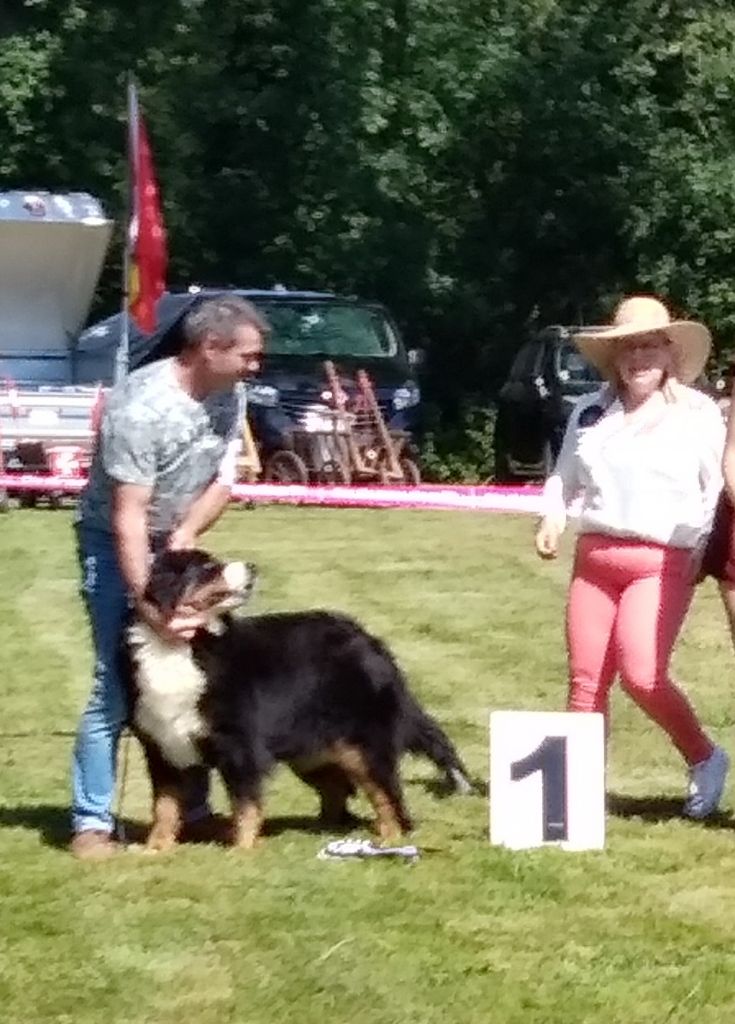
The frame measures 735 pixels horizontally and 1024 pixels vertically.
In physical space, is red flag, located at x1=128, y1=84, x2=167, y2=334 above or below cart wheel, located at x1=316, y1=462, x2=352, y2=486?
above

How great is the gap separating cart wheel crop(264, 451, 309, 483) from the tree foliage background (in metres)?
7.29

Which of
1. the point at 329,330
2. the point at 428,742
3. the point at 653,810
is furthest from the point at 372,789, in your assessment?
the point at 329,330

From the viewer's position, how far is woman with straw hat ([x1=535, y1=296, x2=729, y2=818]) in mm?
6496

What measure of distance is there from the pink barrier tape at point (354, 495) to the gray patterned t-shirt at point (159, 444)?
8563 mm

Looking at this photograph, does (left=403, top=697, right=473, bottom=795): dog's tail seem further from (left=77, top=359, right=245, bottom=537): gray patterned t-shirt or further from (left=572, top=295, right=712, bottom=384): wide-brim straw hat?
(left=572, top=295, right=712, bottom=384): wide-brim straw hat

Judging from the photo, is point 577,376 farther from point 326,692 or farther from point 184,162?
point 326,692

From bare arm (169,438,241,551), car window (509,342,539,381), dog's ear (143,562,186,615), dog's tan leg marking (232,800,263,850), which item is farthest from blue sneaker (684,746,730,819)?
car window (509,342,539,381)

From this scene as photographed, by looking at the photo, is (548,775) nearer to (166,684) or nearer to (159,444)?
(166,684)

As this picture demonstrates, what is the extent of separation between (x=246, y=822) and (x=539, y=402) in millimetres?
15718

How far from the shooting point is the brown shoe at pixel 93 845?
6215 mm

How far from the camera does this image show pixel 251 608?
11859mm

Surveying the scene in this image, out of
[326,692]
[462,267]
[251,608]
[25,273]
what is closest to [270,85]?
[462,267]

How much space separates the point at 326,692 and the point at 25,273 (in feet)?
51.8

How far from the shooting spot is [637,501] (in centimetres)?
650
